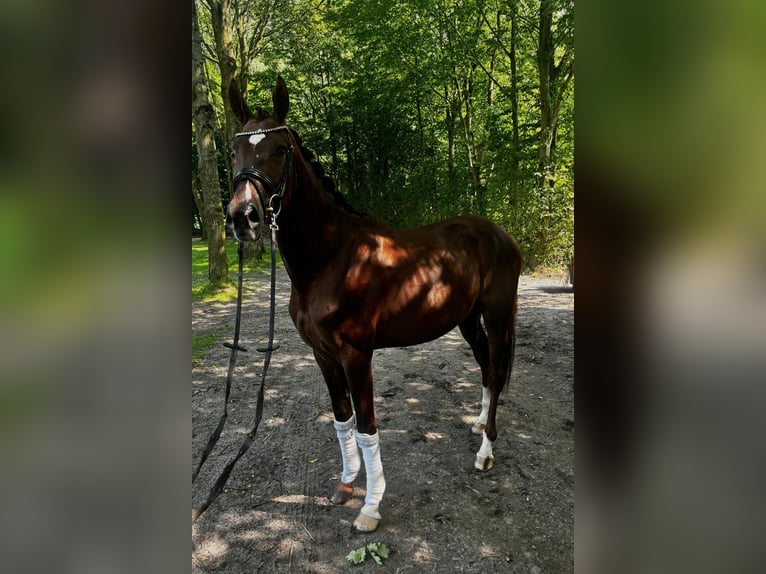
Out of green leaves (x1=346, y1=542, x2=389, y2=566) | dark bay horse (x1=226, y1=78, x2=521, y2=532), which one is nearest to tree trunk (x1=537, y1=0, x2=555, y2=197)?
dark bay horse (x1=226, y1=78, x2=521, y2=532)

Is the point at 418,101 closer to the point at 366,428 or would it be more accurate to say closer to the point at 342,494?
the point at 366,428

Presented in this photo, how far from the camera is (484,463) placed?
3049 mm

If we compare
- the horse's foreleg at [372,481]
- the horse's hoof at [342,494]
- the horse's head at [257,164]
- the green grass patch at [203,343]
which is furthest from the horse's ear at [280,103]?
the green grass patch at [203,343]

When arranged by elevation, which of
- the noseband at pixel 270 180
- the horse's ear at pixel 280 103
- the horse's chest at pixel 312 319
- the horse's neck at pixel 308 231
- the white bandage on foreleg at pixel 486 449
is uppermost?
the horse's ear at pixel 280 103

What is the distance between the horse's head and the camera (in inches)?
72.5

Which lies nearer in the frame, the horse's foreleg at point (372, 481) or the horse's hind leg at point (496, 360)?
the horse's foreleg at point (372, 481)

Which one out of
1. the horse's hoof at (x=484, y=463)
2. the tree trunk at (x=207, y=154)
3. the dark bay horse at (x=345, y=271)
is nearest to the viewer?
the dark bay horse at (x=345, y=271)

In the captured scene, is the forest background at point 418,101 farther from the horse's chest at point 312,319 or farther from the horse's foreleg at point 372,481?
the horse's foreleg at point 372,481

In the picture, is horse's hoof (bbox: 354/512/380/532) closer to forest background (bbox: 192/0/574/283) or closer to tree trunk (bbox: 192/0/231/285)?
tree trunk (bbox: 192/0/231/285)

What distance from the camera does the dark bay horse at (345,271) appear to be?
2018 mm

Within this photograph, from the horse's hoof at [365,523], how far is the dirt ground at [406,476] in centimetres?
5

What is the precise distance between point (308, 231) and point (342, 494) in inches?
70.1
